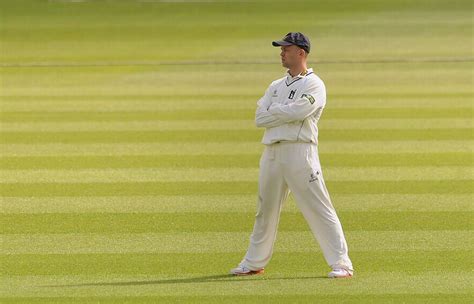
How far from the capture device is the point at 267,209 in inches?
394

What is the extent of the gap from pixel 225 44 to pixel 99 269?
19.4 m

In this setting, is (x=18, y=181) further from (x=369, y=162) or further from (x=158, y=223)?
(x=369, y=162)

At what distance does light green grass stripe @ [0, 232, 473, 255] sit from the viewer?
11117mm

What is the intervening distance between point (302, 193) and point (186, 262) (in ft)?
4.33

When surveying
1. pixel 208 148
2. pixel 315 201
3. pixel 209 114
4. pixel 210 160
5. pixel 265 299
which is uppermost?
pixel 209 114

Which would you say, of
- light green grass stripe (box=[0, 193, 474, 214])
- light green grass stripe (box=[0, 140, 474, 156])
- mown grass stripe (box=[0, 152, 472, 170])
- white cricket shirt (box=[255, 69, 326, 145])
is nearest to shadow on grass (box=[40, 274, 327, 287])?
white cricket shirt (box=[255, 69, 326, 145])

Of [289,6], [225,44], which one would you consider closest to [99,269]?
[225,44]

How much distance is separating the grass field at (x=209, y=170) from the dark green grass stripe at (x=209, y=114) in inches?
1.3

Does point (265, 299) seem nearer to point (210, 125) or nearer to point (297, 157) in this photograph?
point (297, 157)

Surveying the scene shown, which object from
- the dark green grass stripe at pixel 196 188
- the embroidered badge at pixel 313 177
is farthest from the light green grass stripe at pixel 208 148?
the embroidered badge at pixel 313 177

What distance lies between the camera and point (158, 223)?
12.2 meters

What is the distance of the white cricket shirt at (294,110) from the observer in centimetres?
977

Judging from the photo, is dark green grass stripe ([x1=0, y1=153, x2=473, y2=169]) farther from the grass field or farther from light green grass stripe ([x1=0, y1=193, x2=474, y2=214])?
light green grass stripe ([x1=0, y1=193, x2=474, y2=214])

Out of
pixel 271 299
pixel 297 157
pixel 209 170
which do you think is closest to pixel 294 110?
pixel 297 157
